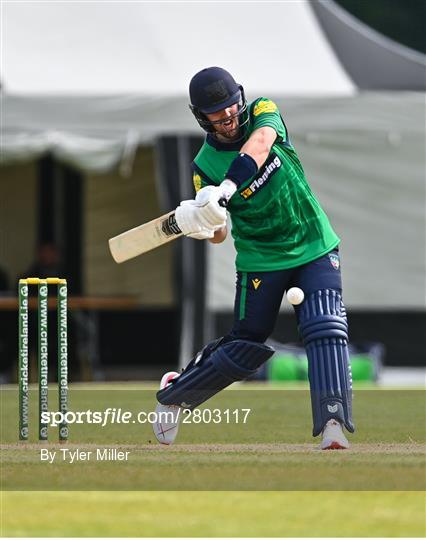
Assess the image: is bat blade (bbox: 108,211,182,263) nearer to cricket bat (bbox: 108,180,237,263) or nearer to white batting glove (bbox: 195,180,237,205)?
cricket bat (bbox: 108,180,237,263)

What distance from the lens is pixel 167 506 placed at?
4.93 meters

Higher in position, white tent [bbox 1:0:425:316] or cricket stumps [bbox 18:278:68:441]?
white tent [bbox 1:0:425:316]

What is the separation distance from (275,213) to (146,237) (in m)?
0.53

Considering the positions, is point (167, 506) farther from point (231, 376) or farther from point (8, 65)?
point (8, 65)

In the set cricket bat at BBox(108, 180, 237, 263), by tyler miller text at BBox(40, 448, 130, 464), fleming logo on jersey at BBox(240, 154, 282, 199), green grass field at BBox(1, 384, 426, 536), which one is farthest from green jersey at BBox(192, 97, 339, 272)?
by tyler miller text at BBox(40, 448, 130, 464)

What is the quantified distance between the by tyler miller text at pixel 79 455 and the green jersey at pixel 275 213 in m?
0.92

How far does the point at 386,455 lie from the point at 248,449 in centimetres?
64

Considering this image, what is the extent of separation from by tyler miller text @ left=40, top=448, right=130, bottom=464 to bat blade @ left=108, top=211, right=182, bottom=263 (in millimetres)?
748

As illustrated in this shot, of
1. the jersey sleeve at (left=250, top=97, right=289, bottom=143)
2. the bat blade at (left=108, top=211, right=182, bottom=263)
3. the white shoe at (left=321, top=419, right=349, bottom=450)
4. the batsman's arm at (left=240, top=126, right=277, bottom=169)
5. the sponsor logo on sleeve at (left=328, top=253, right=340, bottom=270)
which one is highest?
the jersey sleeve at (left=250, top=97, right=289, bottom=143)

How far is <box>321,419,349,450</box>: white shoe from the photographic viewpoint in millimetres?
5969

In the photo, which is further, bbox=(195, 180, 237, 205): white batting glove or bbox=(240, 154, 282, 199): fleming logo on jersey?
bbox=(240, 154, 282, 199): fleming logo on jersey

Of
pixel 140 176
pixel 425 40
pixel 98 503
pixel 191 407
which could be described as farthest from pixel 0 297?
pixel 425 40

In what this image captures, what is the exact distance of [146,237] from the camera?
6.12 meters

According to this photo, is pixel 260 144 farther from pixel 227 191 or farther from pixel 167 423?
pixel 167 423
